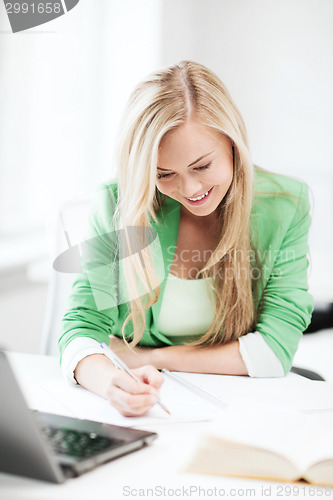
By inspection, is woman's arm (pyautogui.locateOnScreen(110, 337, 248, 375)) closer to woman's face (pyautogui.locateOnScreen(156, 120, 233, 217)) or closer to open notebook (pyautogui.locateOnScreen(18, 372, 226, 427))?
open notebook (pyautogui.locateOnScreen(18, 372, 226, 427))

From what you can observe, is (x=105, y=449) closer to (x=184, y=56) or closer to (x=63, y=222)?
(x=63, y=222)

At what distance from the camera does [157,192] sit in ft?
4.25

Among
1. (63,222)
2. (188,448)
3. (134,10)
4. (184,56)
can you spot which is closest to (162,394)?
(188,448)

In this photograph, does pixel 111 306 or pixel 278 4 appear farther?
pixel 278 4

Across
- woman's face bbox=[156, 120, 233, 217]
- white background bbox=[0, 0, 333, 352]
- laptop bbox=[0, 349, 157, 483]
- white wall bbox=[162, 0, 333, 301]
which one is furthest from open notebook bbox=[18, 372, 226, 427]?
white wall bbox=[162, 0, 333, 301]

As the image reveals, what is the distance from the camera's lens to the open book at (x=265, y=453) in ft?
2.15

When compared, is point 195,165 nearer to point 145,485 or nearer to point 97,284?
point 97,284

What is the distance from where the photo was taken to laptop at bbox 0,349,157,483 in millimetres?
597

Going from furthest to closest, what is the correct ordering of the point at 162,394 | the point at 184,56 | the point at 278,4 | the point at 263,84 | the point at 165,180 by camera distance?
1. the point at 263,84
2. the point at 278,4
3. the point at 184,56
4. the point at 165,180
5. the point at 162,394

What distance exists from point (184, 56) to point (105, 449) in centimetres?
153

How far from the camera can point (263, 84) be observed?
228 cm

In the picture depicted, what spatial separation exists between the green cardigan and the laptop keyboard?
0.49 meters

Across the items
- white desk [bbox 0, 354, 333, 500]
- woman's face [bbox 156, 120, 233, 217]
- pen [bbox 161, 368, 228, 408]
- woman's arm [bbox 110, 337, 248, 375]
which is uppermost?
woman's face [bbox 156, 120, 233, 217]

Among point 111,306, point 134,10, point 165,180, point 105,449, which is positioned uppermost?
point 134,10
